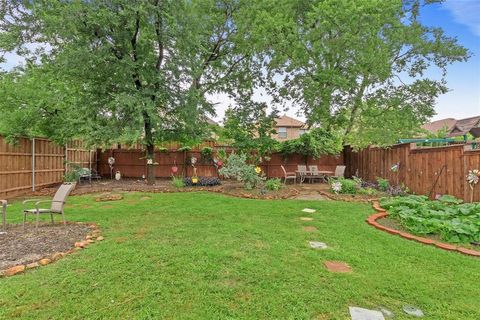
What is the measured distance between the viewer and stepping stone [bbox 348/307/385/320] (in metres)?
2.33

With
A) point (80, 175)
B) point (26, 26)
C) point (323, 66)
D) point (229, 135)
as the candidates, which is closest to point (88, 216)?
point (80, 175)

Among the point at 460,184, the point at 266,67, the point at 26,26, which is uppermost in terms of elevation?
the point at 26,26

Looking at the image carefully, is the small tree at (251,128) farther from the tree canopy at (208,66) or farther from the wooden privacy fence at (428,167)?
the wooden privacy fence at (428,167)

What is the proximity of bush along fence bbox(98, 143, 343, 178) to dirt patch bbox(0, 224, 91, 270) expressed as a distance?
8412 mm

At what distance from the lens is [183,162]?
44.4ft

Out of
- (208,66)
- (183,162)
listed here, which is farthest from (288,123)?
(183,162)

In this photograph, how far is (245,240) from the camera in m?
4.23

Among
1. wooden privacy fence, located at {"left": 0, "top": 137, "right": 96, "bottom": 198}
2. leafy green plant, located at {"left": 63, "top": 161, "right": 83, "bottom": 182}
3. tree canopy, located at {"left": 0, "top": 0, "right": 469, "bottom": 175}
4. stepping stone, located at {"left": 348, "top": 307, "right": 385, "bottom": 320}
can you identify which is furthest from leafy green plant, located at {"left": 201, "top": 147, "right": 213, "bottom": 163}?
stepping stone, located at {"left": 348, "top": 307, "right": 385, "bottom": 320}

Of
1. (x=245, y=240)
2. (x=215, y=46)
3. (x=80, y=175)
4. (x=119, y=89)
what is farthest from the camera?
(x=215, y=46)

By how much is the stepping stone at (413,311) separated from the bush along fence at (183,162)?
1082cm

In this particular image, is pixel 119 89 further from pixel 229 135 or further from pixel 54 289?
pixel 54 289

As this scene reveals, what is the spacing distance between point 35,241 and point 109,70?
267 inches

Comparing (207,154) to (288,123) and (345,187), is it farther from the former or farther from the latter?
(288,123)

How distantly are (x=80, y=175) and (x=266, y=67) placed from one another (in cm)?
936
